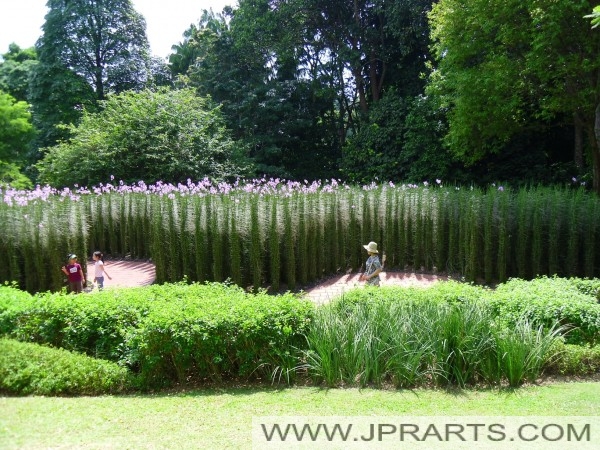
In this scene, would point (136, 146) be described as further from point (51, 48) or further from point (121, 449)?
point (121, 449)

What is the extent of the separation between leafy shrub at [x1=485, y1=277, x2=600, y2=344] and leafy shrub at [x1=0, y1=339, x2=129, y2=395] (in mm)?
4334

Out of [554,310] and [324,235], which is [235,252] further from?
[554,310]

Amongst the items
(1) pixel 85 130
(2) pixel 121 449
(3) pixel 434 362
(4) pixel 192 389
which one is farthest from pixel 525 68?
(1) pixel 85 130

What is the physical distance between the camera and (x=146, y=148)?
19.7 meters

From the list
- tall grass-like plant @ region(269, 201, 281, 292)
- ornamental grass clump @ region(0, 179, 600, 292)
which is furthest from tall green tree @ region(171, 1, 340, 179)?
tall grass-like plant @ region(269, 201, 281, 292)

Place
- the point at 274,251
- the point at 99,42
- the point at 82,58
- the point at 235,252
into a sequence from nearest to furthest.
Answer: the point at 235,252, the point at 274,251, the point at 82,58, the point at 99,42

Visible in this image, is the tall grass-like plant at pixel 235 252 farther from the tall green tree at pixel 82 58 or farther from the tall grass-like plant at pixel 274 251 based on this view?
the tall green tree at pixel 82 58

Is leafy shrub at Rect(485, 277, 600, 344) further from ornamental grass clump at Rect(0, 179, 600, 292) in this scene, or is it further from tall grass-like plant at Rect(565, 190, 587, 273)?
ornamental grass clump at Rect(0, 179, 600, 292)

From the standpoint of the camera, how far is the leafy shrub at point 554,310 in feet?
19.4

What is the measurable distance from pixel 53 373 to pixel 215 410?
5.81 ft

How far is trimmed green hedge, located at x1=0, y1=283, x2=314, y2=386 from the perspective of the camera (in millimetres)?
5215

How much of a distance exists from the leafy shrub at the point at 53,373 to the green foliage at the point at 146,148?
14.9 metres

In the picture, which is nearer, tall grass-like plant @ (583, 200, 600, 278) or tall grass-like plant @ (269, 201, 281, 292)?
tall grass-like plant @ (269, 201, 281, 292)

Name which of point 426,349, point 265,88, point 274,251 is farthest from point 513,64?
point 265,88
